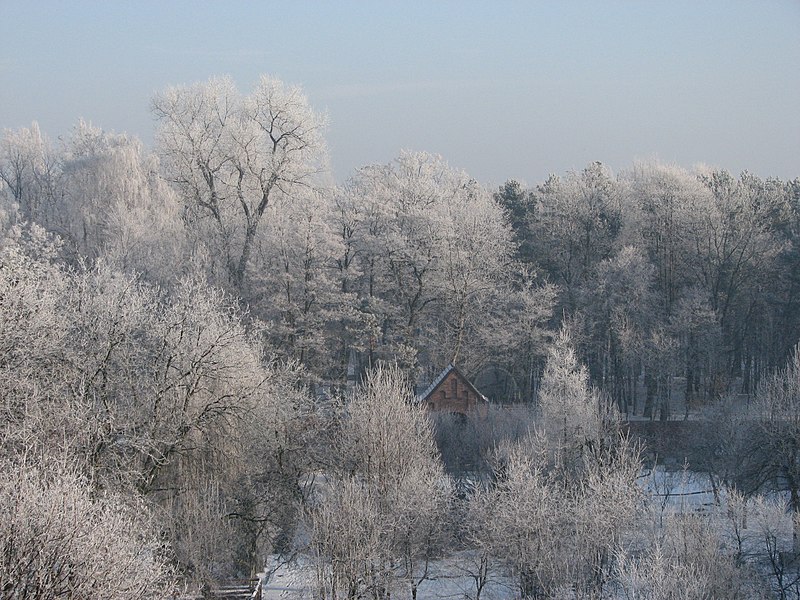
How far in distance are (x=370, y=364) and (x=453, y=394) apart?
4835mm

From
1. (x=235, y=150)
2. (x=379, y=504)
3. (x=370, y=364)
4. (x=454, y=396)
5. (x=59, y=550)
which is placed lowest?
(x=379, y=504)

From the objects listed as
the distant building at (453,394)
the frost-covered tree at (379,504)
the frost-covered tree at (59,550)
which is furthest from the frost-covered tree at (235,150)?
the frost-covered tree at (59,550)

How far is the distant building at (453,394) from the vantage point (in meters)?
33.7

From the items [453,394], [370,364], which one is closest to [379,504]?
[453,394]

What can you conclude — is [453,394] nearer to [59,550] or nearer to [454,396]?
[454,396]

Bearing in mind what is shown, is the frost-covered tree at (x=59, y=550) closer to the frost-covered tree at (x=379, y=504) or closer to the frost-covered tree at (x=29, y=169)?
the frost-covered tree at (x=379, y=504)

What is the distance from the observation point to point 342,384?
121 ft

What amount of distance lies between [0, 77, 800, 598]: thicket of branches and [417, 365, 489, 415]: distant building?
5.27ft

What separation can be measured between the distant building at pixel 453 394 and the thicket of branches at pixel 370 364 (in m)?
1.61

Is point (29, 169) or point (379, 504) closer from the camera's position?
point (379, 504)

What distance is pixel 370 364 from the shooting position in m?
37.6

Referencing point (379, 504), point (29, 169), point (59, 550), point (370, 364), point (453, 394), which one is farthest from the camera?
point (29, 169)

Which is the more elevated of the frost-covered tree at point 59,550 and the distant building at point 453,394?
the frost-covered tree at point 59,550

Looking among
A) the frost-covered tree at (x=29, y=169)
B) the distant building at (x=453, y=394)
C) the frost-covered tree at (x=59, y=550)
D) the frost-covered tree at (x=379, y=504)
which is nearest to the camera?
the frost-covered tree at (x=59, y=550)
